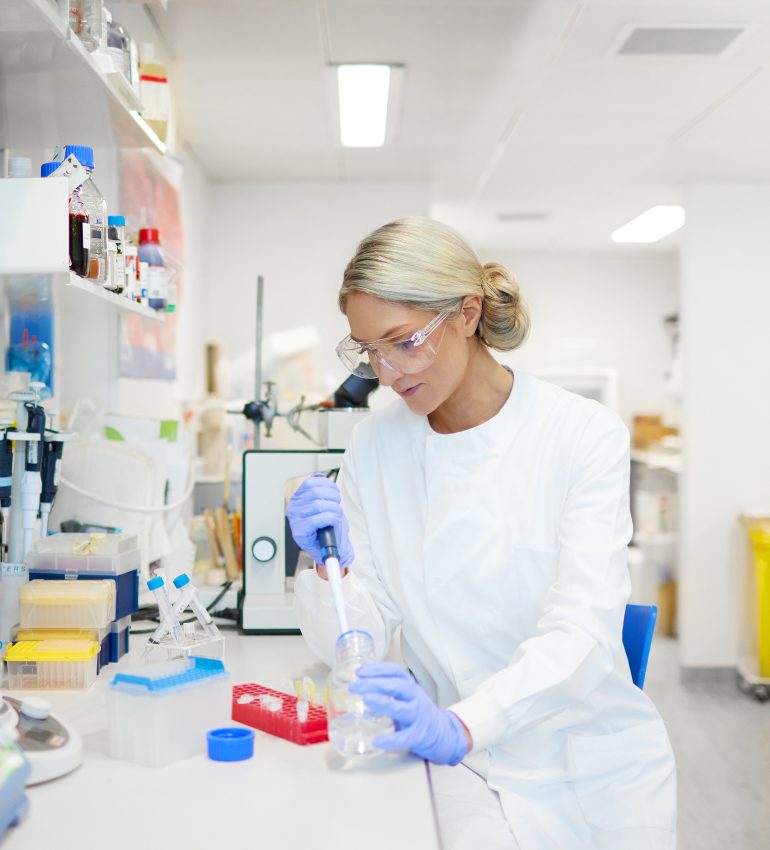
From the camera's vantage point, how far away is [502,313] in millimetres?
1608

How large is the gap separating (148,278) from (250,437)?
1440 mm

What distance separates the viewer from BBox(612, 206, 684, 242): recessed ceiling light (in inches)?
212

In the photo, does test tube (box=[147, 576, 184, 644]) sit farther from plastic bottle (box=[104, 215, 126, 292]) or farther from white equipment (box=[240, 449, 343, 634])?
plastic bottle (box=[104, 215, 126, 292])

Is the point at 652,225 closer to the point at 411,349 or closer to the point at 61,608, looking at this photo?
the point at 411,349

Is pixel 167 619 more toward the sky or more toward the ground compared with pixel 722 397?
more toward the ground

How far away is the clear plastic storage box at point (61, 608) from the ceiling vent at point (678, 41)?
92.9 inches

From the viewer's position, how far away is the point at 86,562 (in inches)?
61.7

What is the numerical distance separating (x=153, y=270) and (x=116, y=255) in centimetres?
33

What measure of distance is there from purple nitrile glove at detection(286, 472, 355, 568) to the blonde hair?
1.08 ft

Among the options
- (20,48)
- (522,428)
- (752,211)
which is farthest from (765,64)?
(20,48)

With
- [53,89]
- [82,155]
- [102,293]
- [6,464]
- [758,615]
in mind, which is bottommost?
[758,615]

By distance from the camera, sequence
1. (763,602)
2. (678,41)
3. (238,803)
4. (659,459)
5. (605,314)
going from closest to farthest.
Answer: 1. (238,803)
2. (678,41)
3. (763,602)
4. (659,459)
5. (605,314)

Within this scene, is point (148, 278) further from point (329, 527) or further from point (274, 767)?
point (274, 767)

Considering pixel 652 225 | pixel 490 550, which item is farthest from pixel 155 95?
pixel 652 225
